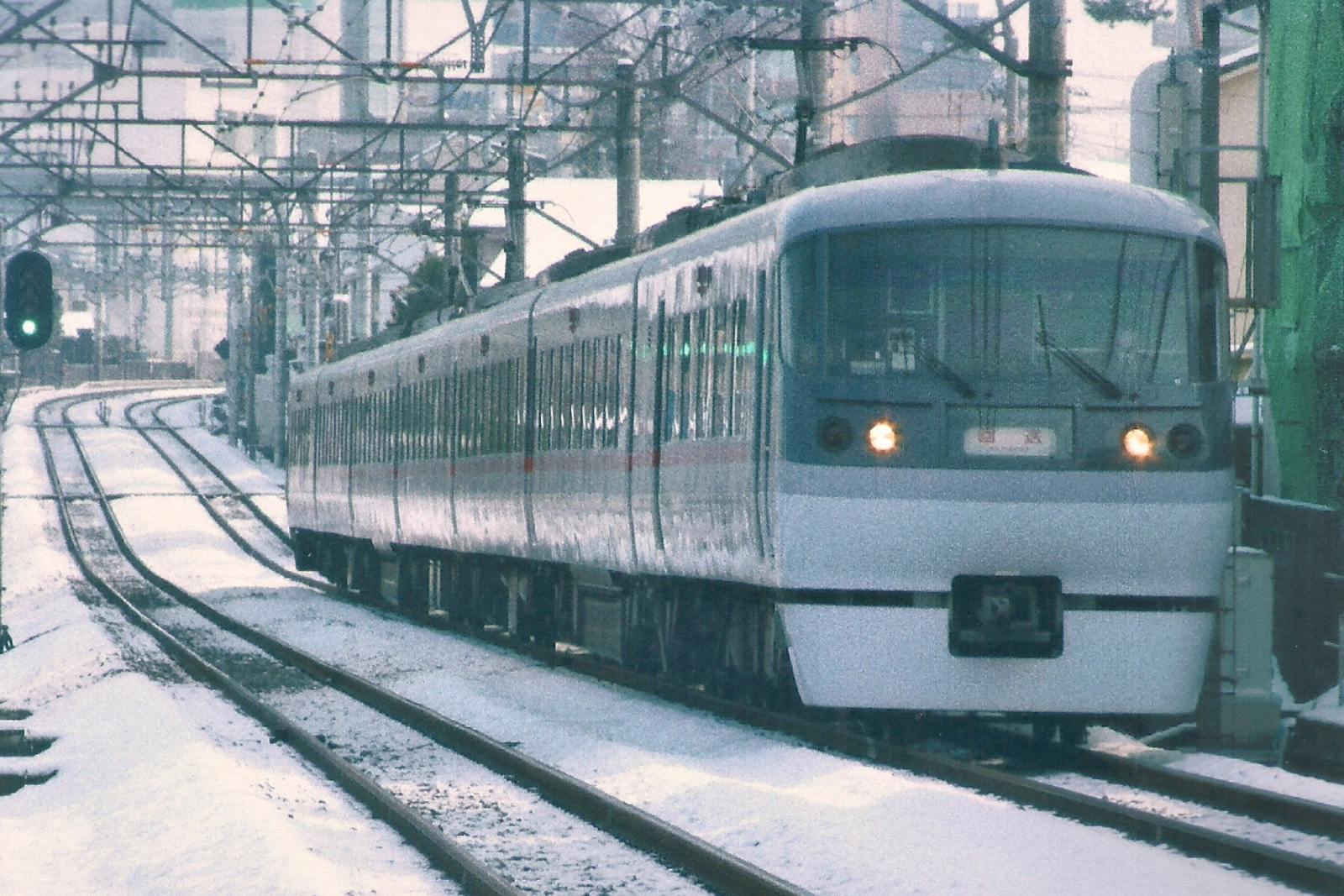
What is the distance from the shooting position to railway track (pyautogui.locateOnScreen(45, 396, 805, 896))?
930 centimetres

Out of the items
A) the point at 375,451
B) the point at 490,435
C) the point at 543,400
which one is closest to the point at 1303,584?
the point at 543,400

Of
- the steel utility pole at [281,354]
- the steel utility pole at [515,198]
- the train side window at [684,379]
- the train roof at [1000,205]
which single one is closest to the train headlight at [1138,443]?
the train roof at [1000,205]

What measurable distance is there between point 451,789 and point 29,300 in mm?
4676

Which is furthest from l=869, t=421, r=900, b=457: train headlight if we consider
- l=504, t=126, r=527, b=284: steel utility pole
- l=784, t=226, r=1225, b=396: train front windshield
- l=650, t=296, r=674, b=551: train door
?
l=504, t=126, r=527, b=284: steel utility pole

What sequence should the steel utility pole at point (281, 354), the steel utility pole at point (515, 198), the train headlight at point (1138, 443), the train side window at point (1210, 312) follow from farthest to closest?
1. the steel utility pole at point (281, 354)
2. the steel utility pole at point (515, 198)
3. the train side window at point (1210, 312)
4. the train headlight at point (1138, 443)

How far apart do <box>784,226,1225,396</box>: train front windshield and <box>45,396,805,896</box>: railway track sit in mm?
2639

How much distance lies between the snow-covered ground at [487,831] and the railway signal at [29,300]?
253cm

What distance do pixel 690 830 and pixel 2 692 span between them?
12.2 metres

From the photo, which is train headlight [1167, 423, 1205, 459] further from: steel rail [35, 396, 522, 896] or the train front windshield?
steel rail [35, 396, 522, 896]

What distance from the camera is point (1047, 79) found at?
55.3 ft

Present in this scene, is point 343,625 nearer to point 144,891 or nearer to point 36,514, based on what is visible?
point 144,891

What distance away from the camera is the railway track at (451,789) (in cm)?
930

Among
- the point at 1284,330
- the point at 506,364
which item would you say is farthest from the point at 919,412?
the point at 506,364

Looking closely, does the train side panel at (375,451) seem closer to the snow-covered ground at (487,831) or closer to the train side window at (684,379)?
the snow-covered ground at (487,831)
